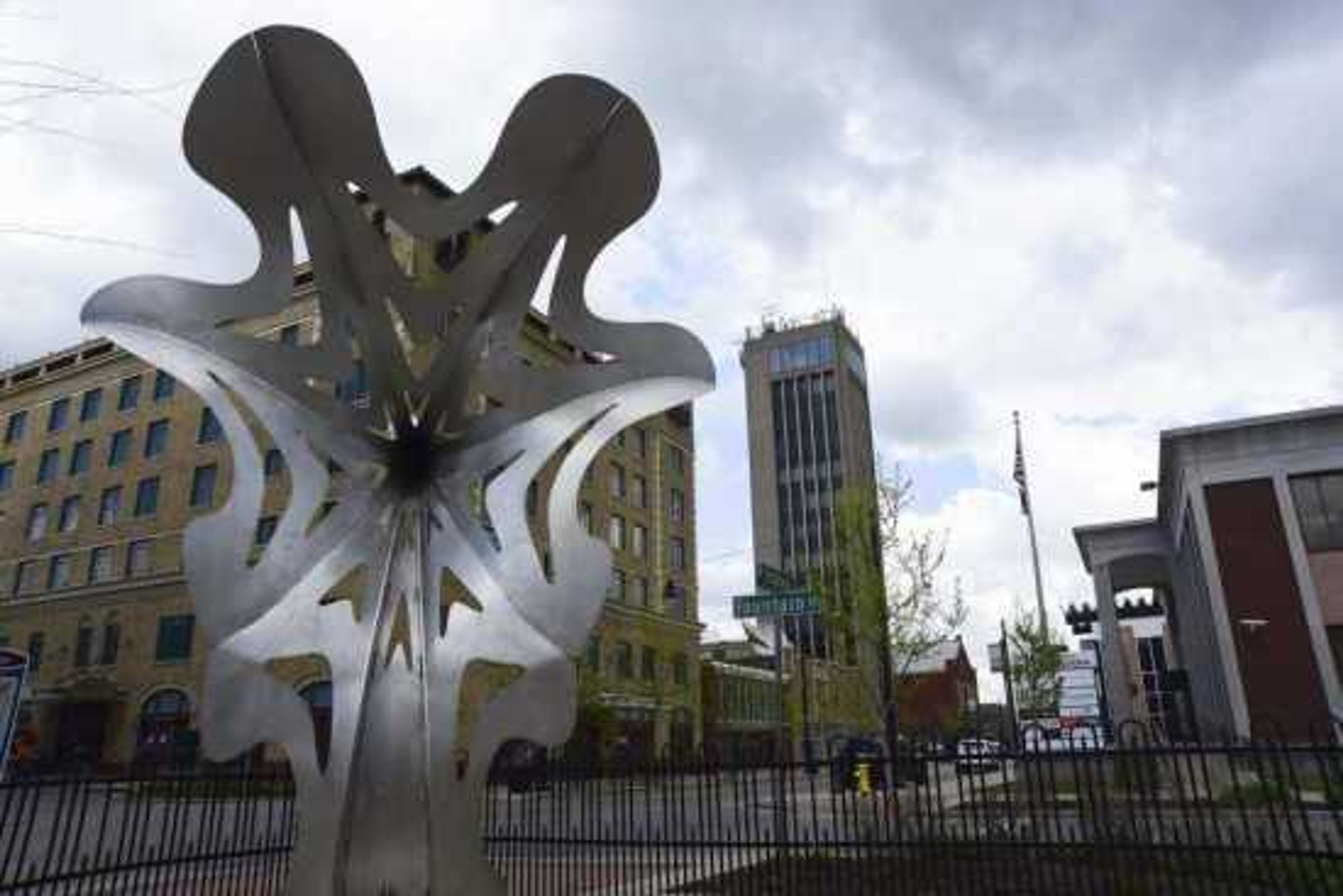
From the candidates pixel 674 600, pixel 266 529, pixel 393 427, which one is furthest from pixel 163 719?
pixel 393 427

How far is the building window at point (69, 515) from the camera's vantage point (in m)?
44.8

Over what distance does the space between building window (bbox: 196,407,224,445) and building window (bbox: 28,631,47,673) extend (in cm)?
1167

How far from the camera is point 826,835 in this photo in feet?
38.2

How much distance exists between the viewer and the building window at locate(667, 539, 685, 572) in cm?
5428

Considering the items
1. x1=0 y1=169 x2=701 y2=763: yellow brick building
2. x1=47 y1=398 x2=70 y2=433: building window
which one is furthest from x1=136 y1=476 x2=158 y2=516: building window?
x1=47 y1=398 x2=70 y2=433: building window

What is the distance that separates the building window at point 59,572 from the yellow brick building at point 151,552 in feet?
0.29

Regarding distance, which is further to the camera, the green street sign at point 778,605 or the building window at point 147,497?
the building window at point 147,497

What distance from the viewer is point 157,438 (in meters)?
43.6

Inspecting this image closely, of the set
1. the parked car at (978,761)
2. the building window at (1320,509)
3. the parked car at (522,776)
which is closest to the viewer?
the parked car at (978,761)

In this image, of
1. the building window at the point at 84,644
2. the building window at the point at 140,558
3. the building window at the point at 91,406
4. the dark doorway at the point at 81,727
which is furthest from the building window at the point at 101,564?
the building window at the point at 91,406

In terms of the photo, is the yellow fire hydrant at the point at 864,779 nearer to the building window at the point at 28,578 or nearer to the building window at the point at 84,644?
the building window at the point at 84,644

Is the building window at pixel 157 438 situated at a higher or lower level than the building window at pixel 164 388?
lower

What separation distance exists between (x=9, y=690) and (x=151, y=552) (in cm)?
3771

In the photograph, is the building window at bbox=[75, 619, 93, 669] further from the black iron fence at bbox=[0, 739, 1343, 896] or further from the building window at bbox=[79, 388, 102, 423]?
the black iron fence at bbox=[0, 739, 1343, 896]
